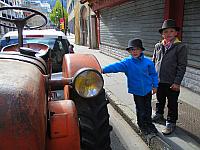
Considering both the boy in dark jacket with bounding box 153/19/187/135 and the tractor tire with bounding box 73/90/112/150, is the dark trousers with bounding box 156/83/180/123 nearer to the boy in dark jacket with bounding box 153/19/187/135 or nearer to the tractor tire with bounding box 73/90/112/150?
the boy in dark jacket with bounding box 153/19/187/135

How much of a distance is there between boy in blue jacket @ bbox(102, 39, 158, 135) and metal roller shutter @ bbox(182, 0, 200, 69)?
9.42 ft

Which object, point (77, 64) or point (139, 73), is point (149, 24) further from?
point (77, 64)

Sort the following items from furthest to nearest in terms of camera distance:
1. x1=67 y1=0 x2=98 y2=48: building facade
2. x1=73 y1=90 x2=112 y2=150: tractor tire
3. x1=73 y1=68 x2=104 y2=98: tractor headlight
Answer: x1=67 y1=0 x2=98 y2=48: building facade < x1=73 y1=90 x2=112 y2=150: tractor tire < x1=73 y1=68 x2=104 y2=98: tractor headlight

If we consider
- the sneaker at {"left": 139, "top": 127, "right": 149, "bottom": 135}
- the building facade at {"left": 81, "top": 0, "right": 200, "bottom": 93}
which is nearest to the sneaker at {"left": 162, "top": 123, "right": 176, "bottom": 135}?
the sneaker at {"left": 139, "top": 127, "right": 149, "bottom": 135}

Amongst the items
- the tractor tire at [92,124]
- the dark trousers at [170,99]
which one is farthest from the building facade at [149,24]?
the tractor tire at [92,124]

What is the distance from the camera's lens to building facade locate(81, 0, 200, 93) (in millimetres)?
6598

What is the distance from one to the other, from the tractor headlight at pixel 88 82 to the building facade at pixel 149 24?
469 cm

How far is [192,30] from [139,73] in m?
3.39

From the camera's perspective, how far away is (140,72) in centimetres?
391

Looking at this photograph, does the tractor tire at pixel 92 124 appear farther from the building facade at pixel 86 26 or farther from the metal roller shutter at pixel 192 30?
the building facade at pixel 86 26

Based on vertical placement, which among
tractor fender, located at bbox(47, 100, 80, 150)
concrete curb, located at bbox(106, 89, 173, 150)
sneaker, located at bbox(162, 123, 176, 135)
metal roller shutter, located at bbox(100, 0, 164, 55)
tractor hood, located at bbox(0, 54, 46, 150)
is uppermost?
metal roller shutter, located at bbox(100, 0, 164, 55)

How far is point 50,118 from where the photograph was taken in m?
1.91

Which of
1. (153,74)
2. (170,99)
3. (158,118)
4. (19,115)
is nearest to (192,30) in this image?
(158,118)

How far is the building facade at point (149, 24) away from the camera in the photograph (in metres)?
6.60
